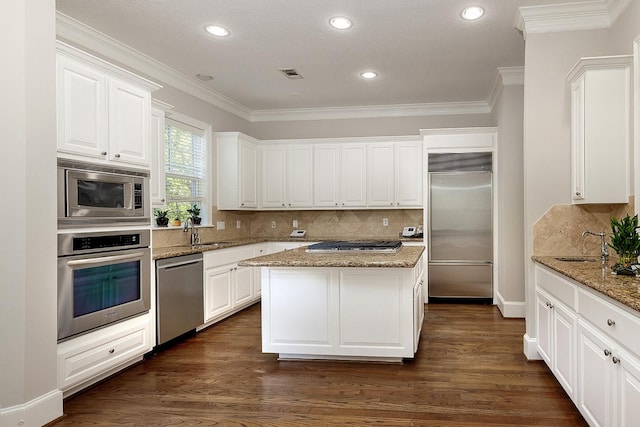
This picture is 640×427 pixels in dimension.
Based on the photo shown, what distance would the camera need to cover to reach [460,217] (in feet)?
19.5

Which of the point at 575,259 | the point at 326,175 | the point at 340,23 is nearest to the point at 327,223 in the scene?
the point at 326,175

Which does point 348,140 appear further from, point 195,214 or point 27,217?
point 27,217

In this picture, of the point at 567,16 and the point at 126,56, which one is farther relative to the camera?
the point at 126,56

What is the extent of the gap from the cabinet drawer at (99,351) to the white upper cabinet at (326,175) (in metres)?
3.56

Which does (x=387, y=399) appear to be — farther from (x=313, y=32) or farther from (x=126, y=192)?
(x=313, y=32)

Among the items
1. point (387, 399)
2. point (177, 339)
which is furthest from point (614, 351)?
point (177, 339)

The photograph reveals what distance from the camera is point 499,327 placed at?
476cm

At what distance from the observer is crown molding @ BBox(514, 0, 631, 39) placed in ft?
11.6

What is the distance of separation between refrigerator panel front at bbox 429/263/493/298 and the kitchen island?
2.45 m

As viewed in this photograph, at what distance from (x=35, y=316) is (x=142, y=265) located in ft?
3.40

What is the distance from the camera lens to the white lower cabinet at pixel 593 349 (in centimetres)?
186

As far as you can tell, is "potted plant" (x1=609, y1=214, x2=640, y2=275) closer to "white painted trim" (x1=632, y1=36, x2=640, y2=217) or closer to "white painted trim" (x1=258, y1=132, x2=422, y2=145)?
"white painted trim" (x1=632, y1=36, x2=640, y2=217)

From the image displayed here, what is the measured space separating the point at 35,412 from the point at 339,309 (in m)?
2.08

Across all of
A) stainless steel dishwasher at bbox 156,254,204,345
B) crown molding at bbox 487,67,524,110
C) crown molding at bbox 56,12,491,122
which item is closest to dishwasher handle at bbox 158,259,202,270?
stainless steel dishwasher at bbox 156,254,204,345
